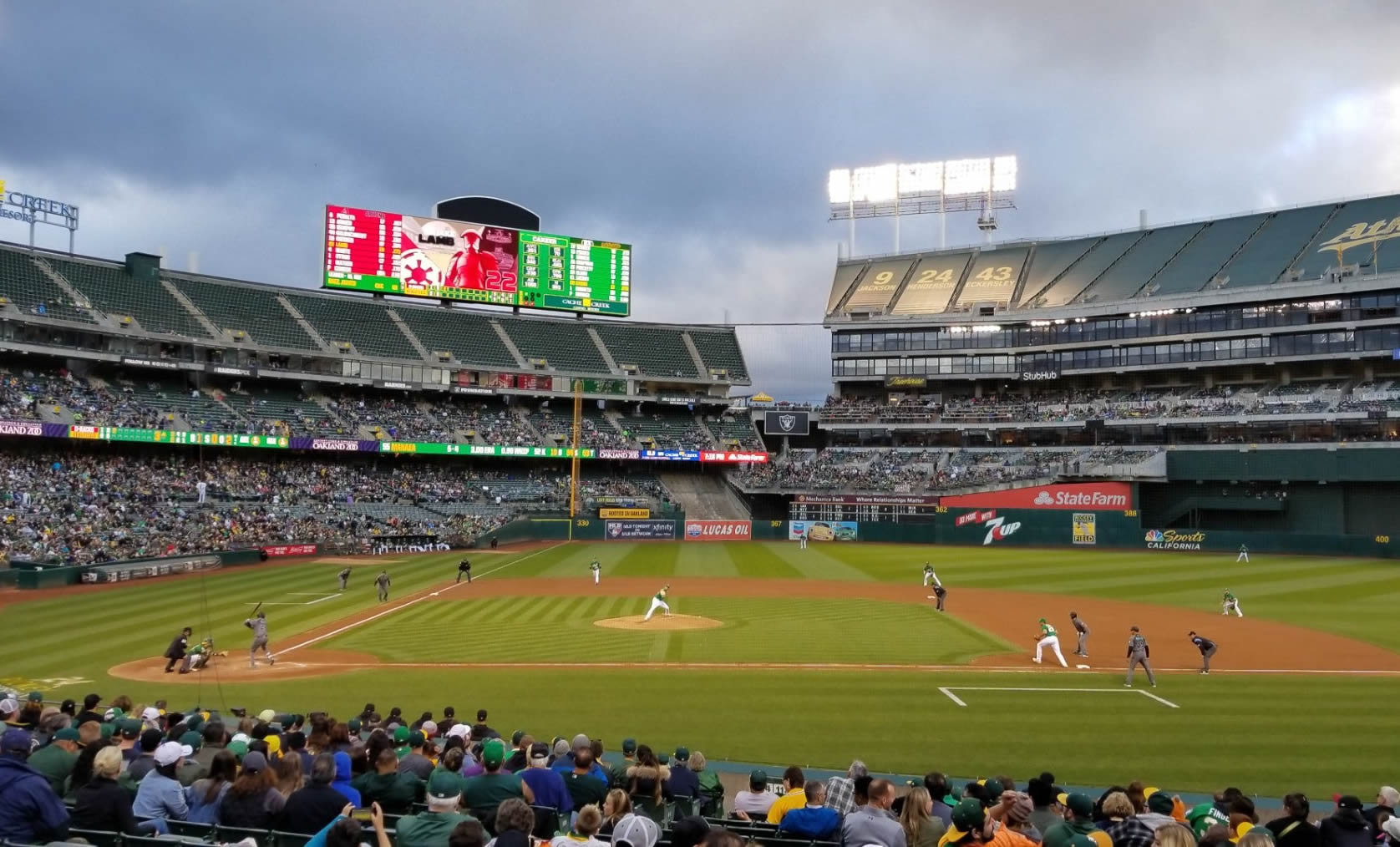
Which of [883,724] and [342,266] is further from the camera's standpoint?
[342,266]

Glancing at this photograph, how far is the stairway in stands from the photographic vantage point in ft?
242

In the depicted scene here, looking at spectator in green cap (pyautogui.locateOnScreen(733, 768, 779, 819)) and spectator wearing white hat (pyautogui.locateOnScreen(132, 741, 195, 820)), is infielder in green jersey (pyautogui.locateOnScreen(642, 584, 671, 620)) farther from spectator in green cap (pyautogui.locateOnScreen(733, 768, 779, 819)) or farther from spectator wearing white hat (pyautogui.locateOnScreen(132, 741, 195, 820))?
spectator wearing white hat (pyautogui.locateOnScreen(132, 741, 195, 820))

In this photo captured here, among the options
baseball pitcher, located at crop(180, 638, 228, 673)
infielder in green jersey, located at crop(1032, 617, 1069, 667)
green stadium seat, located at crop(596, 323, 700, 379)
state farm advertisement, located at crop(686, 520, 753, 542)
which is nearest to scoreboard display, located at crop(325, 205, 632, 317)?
green stadium seat, located at crop(596, 323, 700, 379)

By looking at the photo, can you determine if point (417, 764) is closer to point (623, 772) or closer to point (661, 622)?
point (623, 772)

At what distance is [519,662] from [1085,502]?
167 ft

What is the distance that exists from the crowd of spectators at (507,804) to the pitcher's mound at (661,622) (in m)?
18.3

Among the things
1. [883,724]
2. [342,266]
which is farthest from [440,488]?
[883,724]

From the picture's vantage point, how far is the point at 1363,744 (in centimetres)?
1538

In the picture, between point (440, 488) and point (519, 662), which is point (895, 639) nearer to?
point (519, 662)

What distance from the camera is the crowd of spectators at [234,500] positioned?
43.9 meters

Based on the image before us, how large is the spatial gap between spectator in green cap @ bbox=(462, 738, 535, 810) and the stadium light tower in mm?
82179

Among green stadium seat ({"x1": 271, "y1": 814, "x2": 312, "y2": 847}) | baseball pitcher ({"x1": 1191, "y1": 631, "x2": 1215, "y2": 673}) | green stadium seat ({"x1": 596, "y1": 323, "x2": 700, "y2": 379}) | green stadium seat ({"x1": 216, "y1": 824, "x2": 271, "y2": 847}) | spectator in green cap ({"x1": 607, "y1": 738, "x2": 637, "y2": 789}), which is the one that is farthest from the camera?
green stadium seat ({"x1": 596, "y1": 323, "x2": 700, "y2": 379})

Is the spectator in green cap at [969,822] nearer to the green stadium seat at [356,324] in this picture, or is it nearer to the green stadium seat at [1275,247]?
the green stadium seat at [356,324]

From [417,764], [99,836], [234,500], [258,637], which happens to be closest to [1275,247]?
[258,637]
